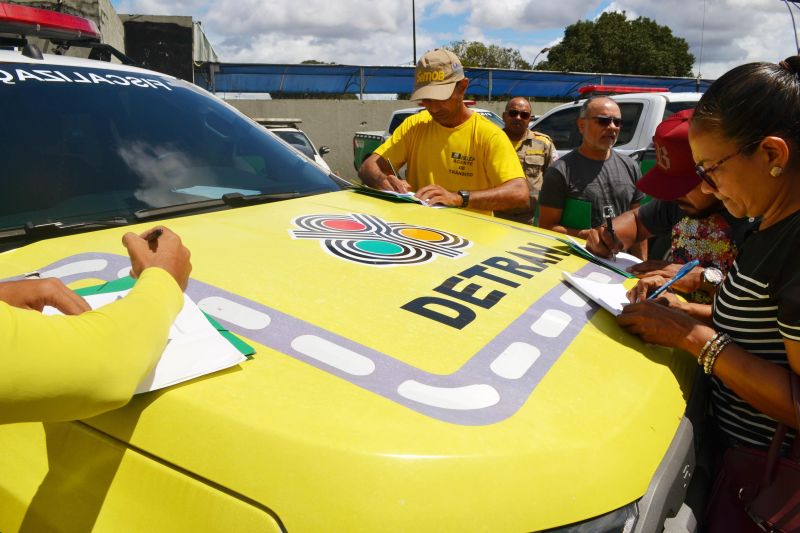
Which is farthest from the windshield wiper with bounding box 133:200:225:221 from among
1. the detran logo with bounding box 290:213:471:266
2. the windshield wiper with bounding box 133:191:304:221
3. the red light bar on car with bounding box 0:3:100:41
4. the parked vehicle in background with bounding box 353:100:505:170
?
the parked vehicle in background with bounding box 353:100:505:170

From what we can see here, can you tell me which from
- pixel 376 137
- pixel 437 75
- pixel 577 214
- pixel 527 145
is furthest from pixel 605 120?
pixel 376 137

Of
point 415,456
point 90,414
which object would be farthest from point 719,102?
point 90,414

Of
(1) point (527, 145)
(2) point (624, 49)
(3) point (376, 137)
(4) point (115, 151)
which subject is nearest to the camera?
(4) point (115, 151)

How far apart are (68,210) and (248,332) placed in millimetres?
1028

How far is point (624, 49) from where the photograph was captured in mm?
47500

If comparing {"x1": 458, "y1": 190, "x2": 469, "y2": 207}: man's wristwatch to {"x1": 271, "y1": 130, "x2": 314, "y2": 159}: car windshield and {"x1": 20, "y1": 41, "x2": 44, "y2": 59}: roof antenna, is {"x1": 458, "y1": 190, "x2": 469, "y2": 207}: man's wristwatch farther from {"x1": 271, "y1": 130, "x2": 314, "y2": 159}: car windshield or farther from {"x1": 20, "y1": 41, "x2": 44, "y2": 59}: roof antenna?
{"x1": 271, "y1": 130, "x2": 314, "y2": 159}: car windshield

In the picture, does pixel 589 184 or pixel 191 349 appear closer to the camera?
pixel 191 349

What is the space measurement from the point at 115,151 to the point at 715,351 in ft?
6.58

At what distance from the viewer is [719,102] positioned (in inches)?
54.6

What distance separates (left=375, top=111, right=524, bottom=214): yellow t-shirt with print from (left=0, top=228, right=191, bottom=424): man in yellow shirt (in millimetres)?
2512

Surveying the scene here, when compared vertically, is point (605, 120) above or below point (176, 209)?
above

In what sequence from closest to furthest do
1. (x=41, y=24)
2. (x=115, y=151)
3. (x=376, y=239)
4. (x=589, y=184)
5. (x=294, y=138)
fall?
(x=376, y=239), (x=115, y=151), (x=41, y=24), (x=589, y=184), (x=294, y=138)

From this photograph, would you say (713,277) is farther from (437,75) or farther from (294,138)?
(294,138)

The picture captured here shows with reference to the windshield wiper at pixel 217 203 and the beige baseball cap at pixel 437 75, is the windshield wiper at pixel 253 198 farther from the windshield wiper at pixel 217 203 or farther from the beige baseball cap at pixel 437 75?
the beige baseball cap at pixel 437 75
